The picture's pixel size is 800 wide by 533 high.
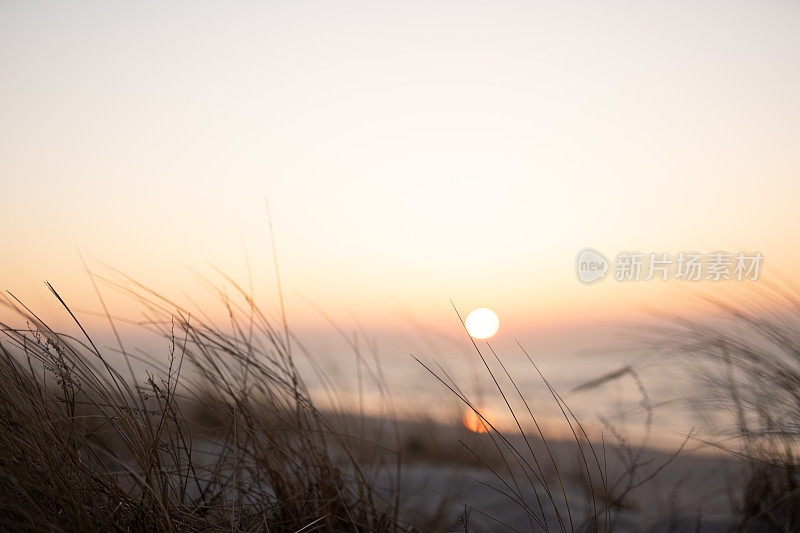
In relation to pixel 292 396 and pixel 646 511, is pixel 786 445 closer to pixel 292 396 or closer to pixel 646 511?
pixel 646 511

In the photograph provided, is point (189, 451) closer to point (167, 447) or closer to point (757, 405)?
point (167, 447)

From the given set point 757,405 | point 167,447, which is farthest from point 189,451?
point 757,405

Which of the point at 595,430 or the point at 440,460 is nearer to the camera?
the point at 440,460

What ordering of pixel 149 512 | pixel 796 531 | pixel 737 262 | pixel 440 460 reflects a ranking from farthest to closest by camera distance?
pixel 440 460 < pixel 737 262 < pixel 796 531 < pixel 149 512

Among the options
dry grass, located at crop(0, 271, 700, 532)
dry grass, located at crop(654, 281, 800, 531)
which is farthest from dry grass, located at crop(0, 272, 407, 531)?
dry grass, located at crop(654, 281, 800, 531)

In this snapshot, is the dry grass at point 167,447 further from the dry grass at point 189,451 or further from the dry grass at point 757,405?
the dry grass at point 757,405

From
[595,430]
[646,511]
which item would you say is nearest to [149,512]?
[646,511]

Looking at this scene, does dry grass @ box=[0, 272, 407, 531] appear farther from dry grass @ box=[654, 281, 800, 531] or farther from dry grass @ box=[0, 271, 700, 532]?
dry grass @ box=[654, 281, 800, 531]

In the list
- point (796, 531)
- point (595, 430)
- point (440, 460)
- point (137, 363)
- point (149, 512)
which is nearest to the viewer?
point (149, 512)

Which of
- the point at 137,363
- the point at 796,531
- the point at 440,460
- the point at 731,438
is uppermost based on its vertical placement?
the point at 137,363

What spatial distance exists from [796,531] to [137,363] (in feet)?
6.42

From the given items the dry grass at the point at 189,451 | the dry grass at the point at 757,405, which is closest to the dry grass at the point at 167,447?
the dry grass at the point at 189,451

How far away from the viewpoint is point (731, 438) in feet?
5.71

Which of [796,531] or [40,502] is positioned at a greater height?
[40,502]
